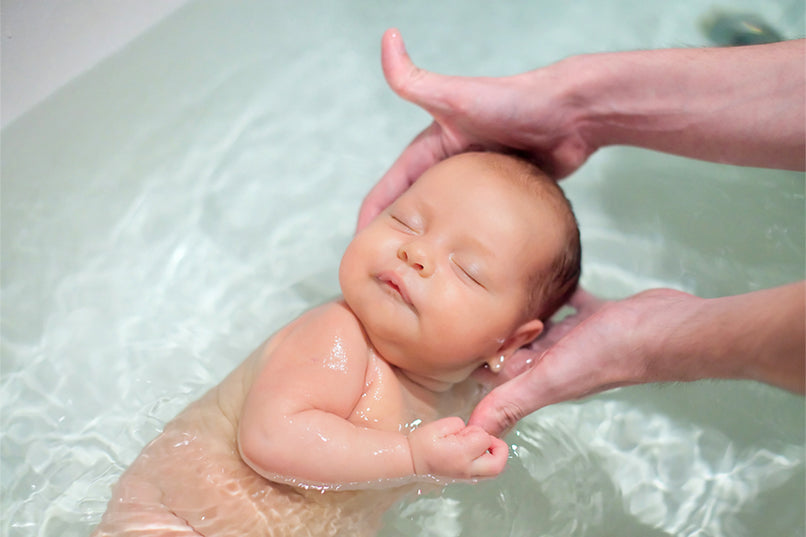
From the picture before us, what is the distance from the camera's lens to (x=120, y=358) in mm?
1756

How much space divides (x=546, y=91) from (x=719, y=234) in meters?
0.68

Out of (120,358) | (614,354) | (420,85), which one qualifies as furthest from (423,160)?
(120,358)

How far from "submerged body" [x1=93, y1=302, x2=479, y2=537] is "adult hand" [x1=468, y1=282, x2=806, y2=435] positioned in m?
0.19

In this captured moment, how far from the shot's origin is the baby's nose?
4.32 feet

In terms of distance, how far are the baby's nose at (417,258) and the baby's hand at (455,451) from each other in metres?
0.25

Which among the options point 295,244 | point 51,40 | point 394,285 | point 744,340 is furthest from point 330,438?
point 51,40

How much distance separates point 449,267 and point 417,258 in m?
0.07

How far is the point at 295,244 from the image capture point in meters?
2.00

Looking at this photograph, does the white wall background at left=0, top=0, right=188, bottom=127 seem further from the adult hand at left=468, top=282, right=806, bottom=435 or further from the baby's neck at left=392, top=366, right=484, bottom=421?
the adult hand at left=468, top=282, right=806, bottom=435

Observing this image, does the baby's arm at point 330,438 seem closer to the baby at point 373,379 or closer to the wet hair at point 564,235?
the baby at point 373,379

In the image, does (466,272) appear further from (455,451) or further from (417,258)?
(455,451)

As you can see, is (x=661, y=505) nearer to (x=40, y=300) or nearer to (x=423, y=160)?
(x=423, y=160)

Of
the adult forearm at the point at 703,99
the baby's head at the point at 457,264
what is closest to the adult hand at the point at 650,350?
the baby's head at the point at 457,264

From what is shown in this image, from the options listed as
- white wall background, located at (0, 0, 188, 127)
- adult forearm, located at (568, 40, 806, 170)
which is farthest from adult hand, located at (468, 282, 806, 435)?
white wall background, located at (0, 0, 188, 127)
